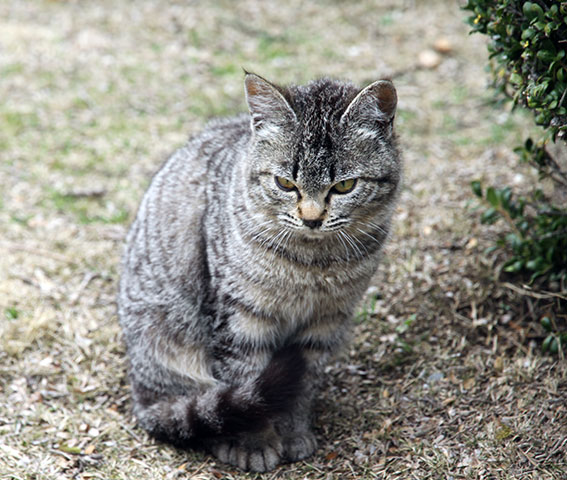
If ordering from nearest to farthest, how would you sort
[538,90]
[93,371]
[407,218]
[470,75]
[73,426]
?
1. [538,90]
2. [73,426]
3. [93,371]
4. [407,218]
5. [470,75]

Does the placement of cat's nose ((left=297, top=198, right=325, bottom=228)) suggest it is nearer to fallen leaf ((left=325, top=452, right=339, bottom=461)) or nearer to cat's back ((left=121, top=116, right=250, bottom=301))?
cat's back ((left=121, top=116, right=250, bottom=301))

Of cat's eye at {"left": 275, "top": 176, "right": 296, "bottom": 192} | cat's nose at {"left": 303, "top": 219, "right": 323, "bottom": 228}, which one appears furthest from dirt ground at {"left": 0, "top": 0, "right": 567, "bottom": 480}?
cat's eye at {"left": 275, "top": 176, "right": 296, "bottom": 192}

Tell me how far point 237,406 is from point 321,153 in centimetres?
132

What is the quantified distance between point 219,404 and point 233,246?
81 centimetres

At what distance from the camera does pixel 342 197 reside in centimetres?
312

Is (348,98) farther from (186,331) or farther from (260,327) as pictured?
(186,331)

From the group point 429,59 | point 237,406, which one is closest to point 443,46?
point 429,59

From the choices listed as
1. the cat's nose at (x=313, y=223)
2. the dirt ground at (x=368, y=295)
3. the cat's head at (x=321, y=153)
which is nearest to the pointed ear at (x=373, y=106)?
the cat's head at (x=321, y=153)

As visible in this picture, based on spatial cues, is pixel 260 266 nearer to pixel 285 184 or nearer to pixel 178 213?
pixel 285 184

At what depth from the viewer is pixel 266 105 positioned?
3.18 m

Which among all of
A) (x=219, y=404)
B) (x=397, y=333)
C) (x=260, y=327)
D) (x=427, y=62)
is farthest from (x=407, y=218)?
(x=427, y=62)

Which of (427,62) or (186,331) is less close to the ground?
(427,62)

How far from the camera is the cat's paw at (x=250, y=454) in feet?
11.3

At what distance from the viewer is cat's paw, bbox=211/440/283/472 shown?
11.3 feet
